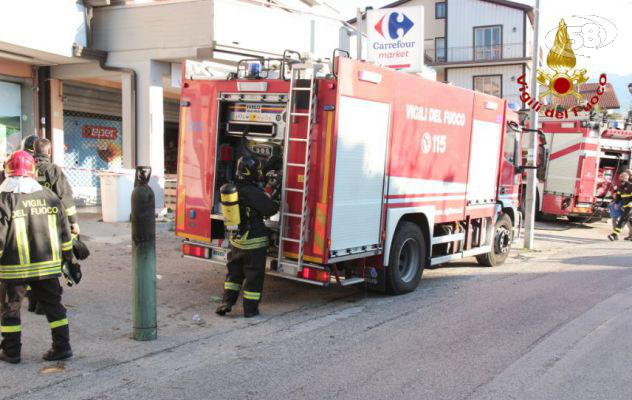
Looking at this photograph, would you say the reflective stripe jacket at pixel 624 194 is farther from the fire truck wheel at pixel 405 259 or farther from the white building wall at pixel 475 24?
the white building wall at pixel 475 24

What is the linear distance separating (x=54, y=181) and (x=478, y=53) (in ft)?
128

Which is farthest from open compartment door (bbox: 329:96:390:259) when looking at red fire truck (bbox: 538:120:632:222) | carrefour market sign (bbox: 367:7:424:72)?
red fire truck (bbox: 538:120:632:222)

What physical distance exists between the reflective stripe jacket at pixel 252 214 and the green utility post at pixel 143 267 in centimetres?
112

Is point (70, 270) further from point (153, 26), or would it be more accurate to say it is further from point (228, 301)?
point (153, 26)

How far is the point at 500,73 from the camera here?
41.8 metres

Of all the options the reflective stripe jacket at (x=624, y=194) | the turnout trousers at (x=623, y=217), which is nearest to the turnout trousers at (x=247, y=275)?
the turnout trousers at (x=623, y=217)

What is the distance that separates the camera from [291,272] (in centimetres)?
692

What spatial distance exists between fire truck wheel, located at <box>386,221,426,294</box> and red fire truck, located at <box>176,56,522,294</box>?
16 millimetres

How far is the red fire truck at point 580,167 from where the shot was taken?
56.3ft

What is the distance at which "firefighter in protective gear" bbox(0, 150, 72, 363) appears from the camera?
16.4 feet

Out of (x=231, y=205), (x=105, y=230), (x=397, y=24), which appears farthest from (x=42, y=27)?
(x=231, y=205)

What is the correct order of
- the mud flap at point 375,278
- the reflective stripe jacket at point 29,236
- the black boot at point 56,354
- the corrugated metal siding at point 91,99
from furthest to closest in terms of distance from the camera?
the corrugated metal siding at point 91,99
the mud flap at point 375,278
the black boot at point 56,354
the reflective stripe jacket at point 29,236

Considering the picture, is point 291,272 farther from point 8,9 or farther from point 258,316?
point 8,9

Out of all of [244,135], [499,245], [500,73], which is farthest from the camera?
[500,73]
